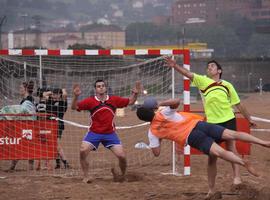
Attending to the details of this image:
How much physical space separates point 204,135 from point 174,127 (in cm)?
46

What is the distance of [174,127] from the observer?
34.1 ft

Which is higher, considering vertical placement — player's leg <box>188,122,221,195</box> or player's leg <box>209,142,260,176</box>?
player's leg <box>188,122,221,195</box>

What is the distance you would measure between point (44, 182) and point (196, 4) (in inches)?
6381

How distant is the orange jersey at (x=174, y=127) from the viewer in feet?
33.9

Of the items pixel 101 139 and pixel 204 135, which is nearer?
pixel 204 135

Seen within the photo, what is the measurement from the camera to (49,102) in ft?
47.0

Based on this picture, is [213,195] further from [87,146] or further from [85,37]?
[85,37]

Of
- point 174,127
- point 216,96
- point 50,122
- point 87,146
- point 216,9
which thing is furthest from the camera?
point 216,9

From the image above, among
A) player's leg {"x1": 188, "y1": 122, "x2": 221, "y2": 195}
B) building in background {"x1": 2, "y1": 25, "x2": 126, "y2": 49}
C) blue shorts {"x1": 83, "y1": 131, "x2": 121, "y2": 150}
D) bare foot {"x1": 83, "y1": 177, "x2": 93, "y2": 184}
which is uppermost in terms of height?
building in background {"x1": 2, "y1": 25, "x2": 126, "y2": 49}

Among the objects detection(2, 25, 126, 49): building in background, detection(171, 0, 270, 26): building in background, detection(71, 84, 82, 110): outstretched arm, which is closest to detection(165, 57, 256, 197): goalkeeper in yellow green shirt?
detection(71, 84, 82, 110): outstretched arm

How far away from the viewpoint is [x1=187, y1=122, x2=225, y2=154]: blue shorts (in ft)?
33.2

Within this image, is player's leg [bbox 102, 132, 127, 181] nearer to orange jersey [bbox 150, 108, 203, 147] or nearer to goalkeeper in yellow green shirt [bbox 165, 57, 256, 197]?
goalkeeper in yellow green shirt [bbox 165, 57, 256, 197]

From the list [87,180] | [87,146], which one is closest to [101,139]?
[87,146]

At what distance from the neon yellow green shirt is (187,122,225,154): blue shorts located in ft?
3.12
